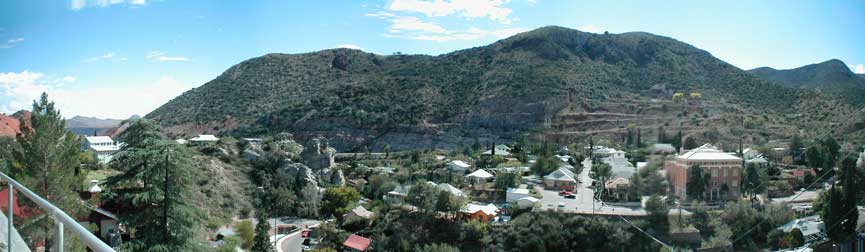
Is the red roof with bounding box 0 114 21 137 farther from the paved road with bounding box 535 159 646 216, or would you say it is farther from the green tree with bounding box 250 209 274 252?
the paved road with bounding box 535 159 646 216

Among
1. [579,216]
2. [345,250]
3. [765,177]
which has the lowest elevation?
[345,250]

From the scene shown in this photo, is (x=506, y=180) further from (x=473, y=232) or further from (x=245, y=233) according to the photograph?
(x=245, y=233)

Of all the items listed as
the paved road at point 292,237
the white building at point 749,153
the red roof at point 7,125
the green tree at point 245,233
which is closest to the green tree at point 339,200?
the paved road at point 292,237

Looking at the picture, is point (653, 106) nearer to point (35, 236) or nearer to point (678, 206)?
point (678, 206)

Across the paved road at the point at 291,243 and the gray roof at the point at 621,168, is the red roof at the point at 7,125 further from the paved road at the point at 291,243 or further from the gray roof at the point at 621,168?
the gray roof at the point at 621,168

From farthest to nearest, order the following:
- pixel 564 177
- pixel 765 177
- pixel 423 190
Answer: pixel 564 177
pixel 423 190
pixel 765 177

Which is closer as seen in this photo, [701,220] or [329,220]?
[701,220]

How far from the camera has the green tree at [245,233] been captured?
12756mm

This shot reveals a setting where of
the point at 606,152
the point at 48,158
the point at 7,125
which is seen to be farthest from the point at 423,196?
the point at 7,125

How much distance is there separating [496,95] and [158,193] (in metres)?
28.8

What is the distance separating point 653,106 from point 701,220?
15173 millimetres

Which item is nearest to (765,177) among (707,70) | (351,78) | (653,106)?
(653,106)

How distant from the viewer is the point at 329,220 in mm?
Answer: 16609

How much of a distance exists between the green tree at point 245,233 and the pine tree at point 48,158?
685 centimetres
